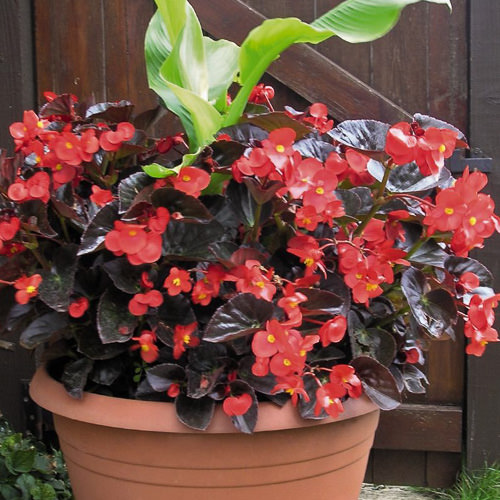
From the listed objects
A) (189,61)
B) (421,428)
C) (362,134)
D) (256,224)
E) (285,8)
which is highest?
(285,8)

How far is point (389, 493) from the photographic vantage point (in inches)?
75.0

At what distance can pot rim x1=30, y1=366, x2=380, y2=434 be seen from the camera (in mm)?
995

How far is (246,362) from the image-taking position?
1.02 meters

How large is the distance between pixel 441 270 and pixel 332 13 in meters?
0.50

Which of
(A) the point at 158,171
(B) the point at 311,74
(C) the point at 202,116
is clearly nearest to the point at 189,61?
(C) the point at 202,116

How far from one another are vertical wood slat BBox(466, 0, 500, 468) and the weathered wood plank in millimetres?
213

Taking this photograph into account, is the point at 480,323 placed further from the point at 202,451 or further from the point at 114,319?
the point at 114,319

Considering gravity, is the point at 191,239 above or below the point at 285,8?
below

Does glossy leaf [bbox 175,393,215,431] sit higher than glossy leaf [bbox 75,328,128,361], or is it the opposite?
glossy leaf [bbox 75,328,128,361]

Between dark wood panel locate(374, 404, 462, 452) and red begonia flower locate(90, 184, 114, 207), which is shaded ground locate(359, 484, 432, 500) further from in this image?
red begonia flower locate(90, 184, 114, 207)

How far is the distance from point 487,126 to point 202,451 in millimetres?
1264

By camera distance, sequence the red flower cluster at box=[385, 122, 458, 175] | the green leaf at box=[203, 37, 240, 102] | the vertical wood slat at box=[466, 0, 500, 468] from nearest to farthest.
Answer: the red flower cluster at box=[385, 122, 458, 175] < the green leaf at box=[203, 37, 240, 102] < the vertical wood slat at box=[466, 0, 500, 468]

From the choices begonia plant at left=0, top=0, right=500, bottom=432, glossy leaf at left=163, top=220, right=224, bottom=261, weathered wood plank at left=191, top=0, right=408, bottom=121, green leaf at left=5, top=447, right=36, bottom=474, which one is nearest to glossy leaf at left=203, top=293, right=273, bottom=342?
begonia plant at left=0, top=0, right=500, bottom=432

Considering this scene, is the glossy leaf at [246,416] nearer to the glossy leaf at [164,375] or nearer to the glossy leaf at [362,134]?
the glossy leaf at [164,375]
